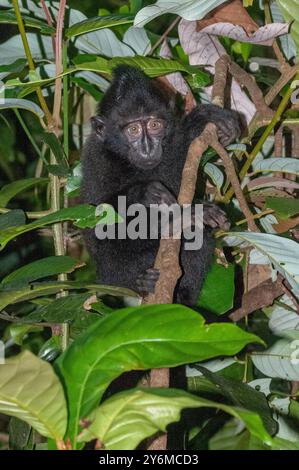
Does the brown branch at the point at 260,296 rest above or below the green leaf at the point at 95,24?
below

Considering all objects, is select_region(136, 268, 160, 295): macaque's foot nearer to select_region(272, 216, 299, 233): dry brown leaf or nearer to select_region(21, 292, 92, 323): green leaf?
select_region(21, 292, 92, 323): green leaf

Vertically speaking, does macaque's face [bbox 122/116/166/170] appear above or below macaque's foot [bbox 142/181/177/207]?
above

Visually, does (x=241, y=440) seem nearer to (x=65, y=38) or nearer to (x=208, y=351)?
(x=208, y=351)

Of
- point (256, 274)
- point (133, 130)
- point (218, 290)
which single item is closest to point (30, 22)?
point (133, 130)

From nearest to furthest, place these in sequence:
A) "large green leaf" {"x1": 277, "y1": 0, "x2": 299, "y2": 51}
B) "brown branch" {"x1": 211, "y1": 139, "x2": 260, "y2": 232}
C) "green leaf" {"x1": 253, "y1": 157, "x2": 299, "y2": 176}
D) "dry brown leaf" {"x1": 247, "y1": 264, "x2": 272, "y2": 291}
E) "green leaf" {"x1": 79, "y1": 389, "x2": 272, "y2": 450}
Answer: "green leaf" {"x1": 79, "y1": 389, "x2": 272, "y2": 450} → "large green leaf" {"x1": 277, "y1": 0, "x2": 299, "y2": 51} → "brown branch" {"x1": 211, "y1": 139, "x2": 260, "y2": 232} → "green leaf" {"x1": 253, "y1": 157, "x2": 299, "y2": 176} → "dry brown leaf" {"x1": 247, "y1": 264, "x2": 272, "y2": 291}

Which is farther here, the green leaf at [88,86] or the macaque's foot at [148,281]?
the green leaf at [88,86]

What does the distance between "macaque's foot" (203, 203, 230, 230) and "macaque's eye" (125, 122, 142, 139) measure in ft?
2.45

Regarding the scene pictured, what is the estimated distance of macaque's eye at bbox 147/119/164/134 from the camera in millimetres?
3037

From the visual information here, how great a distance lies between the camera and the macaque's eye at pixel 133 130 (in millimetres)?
3066

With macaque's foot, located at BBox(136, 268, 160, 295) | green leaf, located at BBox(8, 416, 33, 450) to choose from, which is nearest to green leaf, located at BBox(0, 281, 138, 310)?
macaque's foot, located at BBox(136, 268, 160, 295)

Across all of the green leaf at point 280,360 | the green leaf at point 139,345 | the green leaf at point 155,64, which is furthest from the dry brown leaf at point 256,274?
the green leaf at point 139,345

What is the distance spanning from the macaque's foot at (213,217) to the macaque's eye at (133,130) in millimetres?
748

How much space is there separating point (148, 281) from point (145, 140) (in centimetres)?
79

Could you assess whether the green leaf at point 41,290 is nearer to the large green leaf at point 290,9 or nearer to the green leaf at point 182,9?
the green leaf at point 182,9
